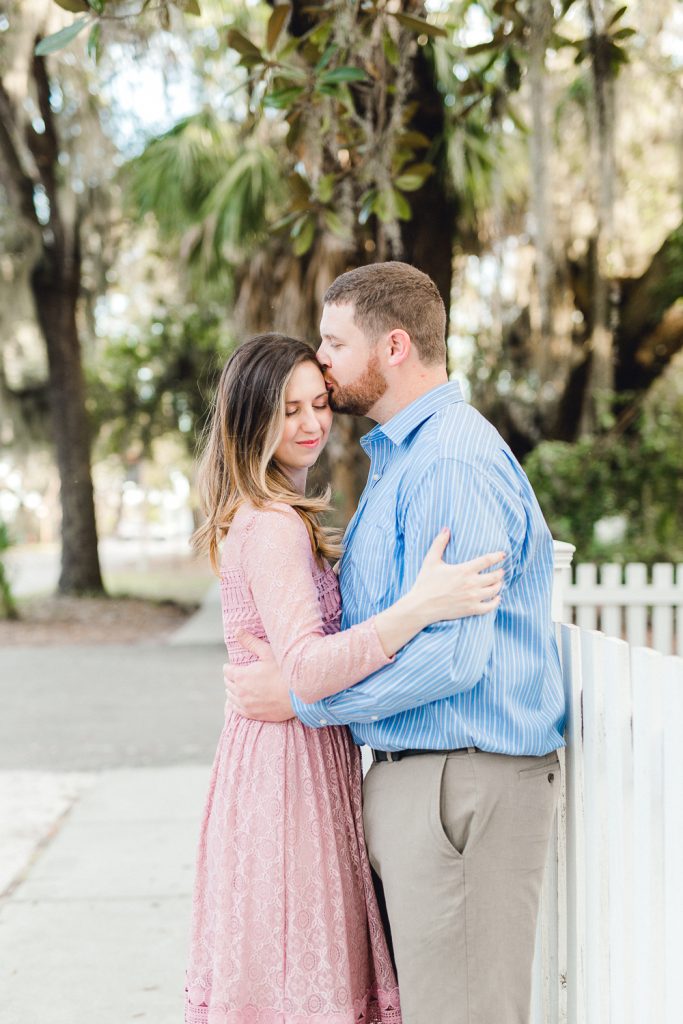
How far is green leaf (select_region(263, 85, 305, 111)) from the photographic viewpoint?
11.2ft

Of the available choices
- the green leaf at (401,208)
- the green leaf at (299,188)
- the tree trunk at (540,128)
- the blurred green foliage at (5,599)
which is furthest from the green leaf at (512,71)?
the blurred green foliage at (5,599)

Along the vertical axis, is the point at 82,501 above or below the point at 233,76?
below

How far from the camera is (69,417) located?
1385cm

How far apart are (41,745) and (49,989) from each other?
3.60 meters

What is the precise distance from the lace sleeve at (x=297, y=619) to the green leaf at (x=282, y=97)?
5.99 feet

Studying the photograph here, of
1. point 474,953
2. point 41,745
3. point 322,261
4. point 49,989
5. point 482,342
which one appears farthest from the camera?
point 482,342

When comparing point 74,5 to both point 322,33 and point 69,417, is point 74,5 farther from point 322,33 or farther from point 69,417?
point 69,417

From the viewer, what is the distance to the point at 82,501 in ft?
45.9

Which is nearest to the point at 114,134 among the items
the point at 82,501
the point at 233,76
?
the point at 233,76

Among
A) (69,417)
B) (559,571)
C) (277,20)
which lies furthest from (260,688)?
(69,417)

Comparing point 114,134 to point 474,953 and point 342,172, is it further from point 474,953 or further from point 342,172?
point 474,953

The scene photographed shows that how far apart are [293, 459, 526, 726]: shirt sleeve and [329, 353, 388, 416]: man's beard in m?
0.32

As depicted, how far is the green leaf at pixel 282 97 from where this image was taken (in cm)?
341

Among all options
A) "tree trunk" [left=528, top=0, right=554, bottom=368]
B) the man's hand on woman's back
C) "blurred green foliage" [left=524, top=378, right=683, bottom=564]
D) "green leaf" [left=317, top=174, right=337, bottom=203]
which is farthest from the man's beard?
"blurred green foliage" [left=524, top=378, right=683, bottom=564]
